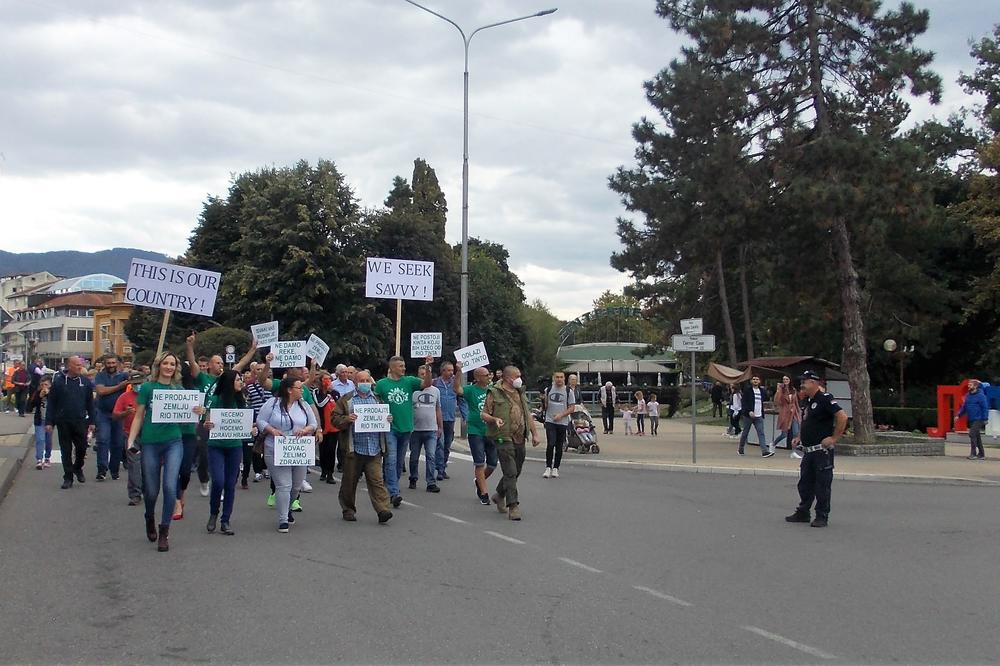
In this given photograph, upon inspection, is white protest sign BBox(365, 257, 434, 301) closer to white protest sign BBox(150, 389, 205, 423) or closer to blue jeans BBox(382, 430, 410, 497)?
blue jeans BBox(382, 430, 410, 497)

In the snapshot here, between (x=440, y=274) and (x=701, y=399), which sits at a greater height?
(x=440, y=274)

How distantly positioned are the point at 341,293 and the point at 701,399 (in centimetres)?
3258

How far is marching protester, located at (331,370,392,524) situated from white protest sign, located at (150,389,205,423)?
1853 millimetres

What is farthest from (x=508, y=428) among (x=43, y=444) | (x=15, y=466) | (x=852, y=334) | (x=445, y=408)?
(x=852, y=334)

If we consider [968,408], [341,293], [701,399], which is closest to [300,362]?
[968,408]

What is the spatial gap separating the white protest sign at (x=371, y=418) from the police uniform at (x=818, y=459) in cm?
474

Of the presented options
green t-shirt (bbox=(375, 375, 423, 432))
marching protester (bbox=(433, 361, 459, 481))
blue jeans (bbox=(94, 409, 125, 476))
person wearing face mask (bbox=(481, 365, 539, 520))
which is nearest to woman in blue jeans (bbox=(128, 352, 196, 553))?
green t-shirt (bbox=(375, 375, 423, 432))

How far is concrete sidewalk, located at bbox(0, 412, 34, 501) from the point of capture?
13414 mm

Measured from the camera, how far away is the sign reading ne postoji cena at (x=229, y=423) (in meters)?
9.38

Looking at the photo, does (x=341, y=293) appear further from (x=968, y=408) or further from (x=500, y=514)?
(x=500, y=514)

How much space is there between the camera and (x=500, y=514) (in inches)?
453

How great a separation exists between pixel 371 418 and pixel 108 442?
18.6ft

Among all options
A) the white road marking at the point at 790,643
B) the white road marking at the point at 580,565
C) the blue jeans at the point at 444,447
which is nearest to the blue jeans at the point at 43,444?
the blue jeans at the point at 444,447

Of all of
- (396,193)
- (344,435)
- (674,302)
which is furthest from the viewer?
(396,193)
